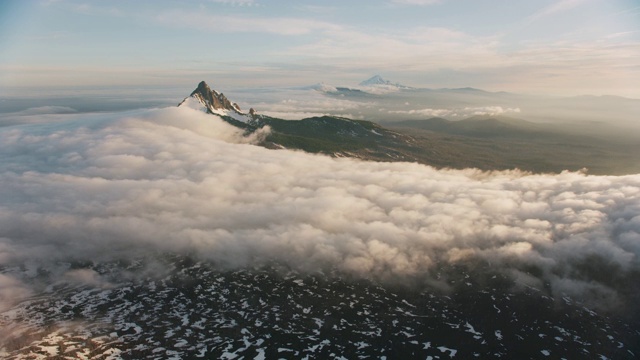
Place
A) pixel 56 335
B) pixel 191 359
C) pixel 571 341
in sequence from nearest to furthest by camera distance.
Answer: pixel 191 359
pixel 56 335
pixel 571 341

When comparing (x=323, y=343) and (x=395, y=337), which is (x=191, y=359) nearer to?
(x=323, y=343)

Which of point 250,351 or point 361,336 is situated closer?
point 250,351

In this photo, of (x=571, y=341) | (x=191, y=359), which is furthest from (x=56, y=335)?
(x=571, y=341)

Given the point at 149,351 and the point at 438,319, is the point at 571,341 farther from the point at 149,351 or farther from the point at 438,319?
the point at 149,351

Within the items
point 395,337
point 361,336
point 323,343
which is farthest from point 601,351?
point 323,343

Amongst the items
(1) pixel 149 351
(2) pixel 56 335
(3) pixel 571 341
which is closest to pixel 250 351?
(1) pixel 149 351

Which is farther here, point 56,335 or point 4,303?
point 4,303

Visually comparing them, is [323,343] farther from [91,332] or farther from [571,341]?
[571,341]

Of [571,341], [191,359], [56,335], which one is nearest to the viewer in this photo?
[191,359]
